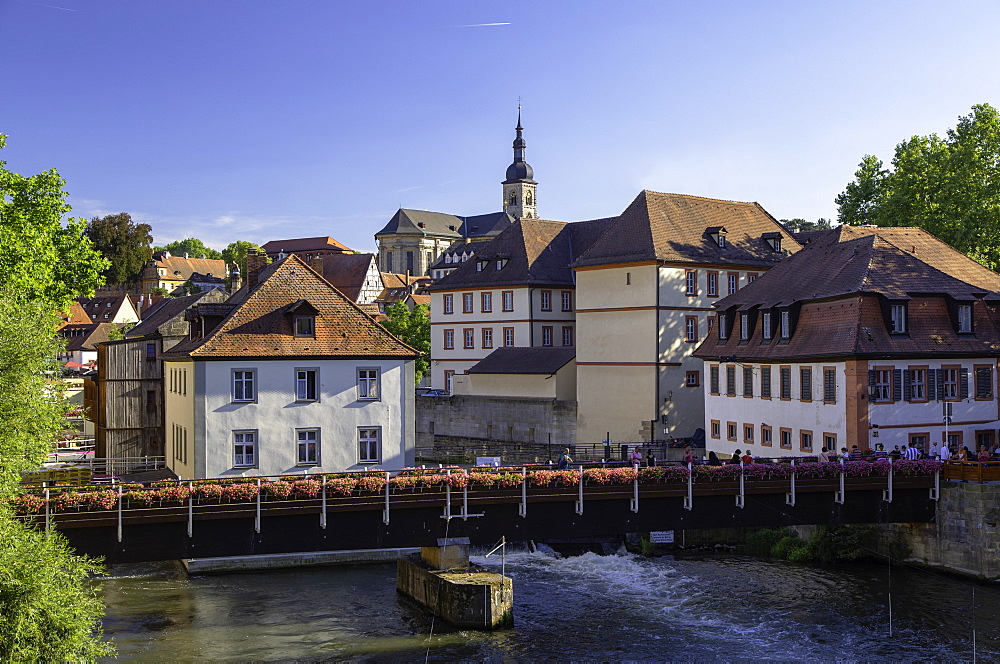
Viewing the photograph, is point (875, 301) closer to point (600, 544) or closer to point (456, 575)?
point (600, 544)

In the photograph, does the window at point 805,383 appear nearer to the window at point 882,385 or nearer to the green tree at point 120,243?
the window at point 882,385

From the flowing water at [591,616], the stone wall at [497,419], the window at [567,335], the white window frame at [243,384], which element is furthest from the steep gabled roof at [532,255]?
the flowing water at [591,616]

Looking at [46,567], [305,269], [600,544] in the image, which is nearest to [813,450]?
[600,544]

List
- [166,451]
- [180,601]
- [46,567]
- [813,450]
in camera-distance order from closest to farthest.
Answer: [46,567] → [180,601] → [813,450] → [166,451]

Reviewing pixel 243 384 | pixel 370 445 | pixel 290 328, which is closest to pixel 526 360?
pixel 370 445

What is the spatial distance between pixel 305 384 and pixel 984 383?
25.2 m

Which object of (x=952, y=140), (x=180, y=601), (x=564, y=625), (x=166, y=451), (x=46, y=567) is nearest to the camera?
(x=46, y=567)

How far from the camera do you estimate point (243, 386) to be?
127ft

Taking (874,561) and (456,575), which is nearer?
(456,575)

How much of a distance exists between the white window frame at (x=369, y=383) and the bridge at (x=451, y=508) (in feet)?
38.3

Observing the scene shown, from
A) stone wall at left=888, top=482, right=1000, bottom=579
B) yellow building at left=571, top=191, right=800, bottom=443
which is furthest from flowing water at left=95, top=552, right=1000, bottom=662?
yellow building at left=571, top=191, right=800, bottom=443

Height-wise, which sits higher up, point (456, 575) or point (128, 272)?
point (128, 272)

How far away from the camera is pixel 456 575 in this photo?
3100cm

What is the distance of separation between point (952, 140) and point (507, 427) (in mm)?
29317
